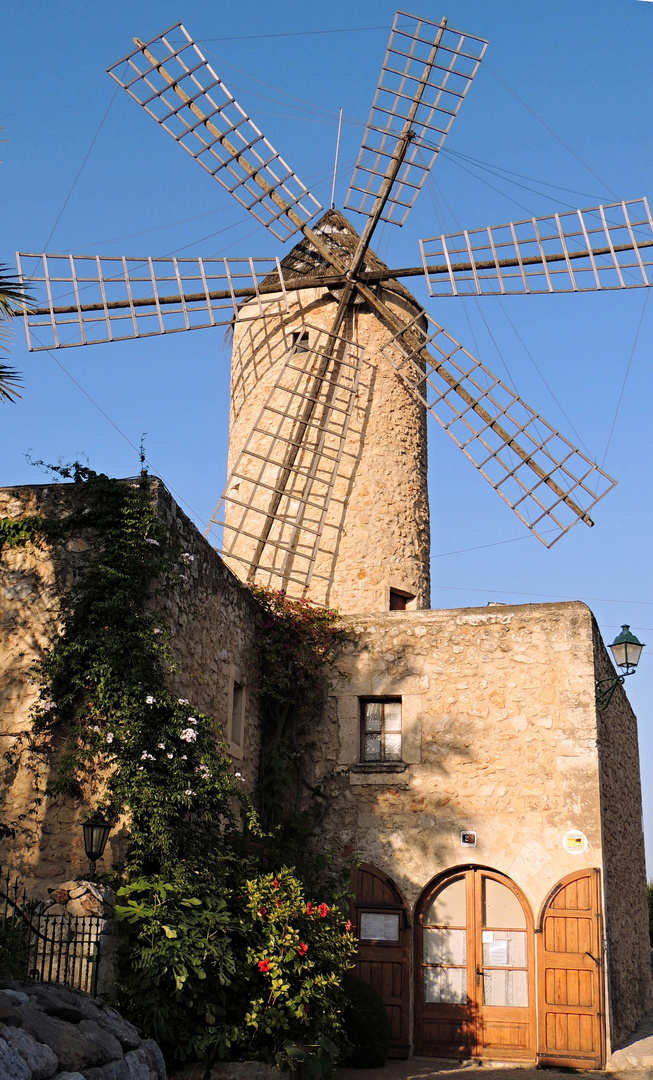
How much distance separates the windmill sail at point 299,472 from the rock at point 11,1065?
7149 mm

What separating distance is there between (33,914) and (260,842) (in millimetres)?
2832

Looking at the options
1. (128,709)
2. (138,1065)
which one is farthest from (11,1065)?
(128,709)

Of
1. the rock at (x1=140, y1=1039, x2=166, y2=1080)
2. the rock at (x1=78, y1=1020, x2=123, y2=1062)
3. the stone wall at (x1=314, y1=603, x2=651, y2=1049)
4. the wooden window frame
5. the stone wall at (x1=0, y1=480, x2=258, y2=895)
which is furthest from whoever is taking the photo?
the wooden window frame

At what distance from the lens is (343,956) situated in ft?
25.6

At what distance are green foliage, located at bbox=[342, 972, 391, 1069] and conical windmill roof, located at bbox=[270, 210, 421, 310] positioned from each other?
811cm

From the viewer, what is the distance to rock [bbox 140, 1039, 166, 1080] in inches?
232

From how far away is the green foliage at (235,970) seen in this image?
6715mm

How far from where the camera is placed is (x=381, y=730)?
10.4 meters

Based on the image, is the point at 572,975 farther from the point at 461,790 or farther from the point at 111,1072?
the point at 111,1072

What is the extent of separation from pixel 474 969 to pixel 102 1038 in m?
4.91


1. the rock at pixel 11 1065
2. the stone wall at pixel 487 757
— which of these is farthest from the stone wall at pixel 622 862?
the rock at pixel 11 1065

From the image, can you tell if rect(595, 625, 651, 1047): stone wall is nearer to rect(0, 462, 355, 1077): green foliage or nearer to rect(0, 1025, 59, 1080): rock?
rect(0, 462, 355, 1077): green foliage

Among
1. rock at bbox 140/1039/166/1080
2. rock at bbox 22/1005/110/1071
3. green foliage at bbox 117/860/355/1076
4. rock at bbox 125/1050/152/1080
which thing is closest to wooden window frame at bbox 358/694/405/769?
green foliage at bbox 117/860/355/1076

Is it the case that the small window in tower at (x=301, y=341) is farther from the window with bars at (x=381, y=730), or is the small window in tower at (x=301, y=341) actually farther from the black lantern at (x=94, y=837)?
the black lantern at (x=94, y=837)
